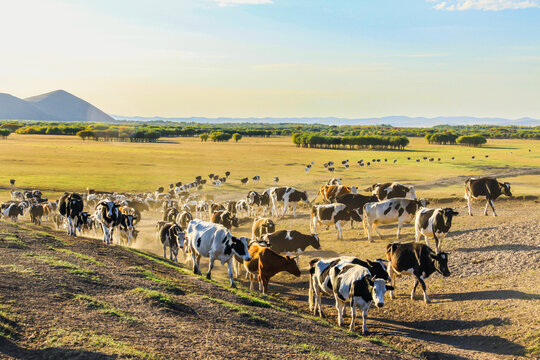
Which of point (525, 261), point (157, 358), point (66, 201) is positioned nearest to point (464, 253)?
point (525, 261)

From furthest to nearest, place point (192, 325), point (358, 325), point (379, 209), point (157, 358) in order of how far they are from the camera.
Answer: point (379, 209)
point (358, 325)
point (192, 325)
point (157, 358)

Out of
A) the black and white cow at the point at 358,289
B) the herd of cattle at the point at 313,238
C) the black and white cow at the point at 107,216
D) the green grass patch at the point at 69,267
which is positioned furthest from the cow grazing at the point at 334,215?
the green grass patch at the point at 69,267

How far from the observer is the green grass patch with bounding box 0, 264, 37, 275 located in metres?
11.8

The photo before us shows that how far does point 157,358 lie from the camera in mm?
7969

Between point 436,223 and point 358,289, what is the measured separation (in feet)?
25.8

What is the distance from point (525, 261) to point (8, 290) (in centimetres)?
1641

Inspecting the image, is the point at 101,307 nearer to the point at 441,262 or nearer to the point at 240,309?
the point at 240,309

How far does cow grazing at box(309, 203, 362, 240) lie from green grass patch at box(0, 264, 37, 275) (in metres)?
14.8

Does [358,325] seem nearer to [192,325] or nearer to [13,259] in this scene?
[192,325]

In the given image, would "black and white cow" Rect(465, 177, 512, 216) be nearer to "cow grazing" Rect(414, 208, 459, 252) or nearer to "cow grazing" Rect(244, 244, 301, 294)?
"cow grazing" Rect(414, 208, 459, 252)

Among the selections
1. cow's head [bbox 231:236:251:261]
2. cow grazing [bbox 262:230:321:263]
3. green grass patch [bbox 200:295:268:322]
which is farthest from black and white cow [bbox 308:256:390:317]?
cow grazing [bbox 262:230:321:263]

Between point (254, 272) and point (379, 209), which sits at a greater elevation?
point (379, 209)

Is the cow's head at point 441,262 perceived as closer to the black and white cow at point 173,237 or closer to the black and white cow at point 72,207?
the black and white cow at point 173,237

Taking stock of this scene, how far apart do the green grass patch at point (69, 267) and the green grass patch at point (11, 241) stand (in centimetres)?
182
